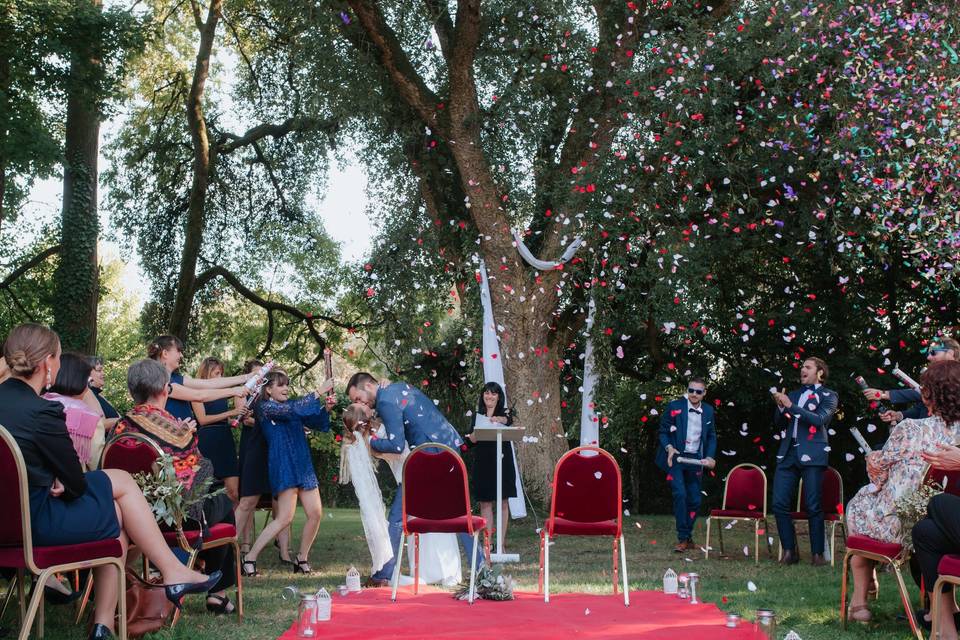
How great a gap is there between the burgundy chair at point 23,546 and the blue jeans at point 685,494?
20.3 ft

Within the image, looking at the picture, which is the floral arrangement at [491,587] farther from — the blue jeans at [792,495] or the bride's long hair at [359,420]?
the blue jeans at [792,495]

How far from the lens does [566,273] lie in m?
11.5

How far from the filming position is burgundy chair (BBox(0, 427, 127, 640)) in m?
3.73

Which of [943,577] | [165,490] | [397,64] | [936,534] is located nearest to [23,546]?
[165,490]

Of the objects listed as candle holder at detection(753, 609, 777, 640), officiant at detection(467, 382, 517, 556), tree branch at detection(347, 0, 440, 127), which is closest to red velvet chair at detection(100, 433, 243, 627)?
candle holder at detection(753, 609, 777, 640)

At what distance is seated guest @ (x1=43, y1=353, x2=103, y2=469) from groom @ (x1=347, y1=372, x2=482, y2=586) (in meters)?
1.78

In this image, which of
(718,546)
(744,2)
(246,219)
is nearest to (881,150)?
(744,2)

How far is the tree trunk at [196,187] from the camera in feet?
51.2

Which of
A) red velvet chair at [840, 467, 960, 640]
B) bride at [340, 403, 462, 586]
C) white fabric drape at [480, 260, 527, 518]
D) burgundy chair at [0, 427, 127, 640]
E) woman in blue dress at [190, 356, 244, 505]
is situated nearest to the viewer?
burgundy chair at [0, 427, 127, 640]

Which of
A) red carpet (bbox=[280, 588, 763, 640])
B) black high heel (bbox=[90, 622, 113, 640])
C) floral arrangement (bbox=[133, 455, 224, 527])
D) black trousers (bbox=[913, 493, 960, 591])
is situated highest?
floral arrangement (bbox=[133, 455, 224, 527])

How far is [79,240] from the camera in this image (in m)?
14.6

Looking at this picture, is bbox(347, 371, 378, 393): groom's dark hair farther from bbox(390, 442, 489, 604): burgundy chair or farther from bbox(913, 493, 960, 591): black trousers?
bbox(913, 493, 960, 591): black trousers

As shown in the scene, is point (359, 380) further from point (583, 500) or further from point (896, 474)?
point (896, 474)

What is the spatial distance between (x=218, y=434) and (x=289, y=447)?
0.81 metres
